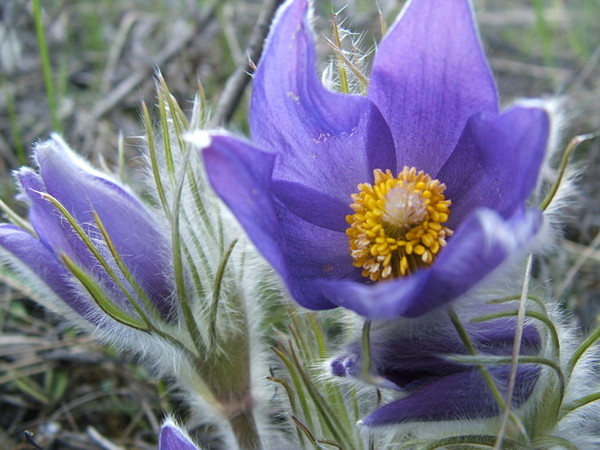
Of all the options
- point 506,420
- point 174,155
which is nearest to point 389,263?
point 506,420

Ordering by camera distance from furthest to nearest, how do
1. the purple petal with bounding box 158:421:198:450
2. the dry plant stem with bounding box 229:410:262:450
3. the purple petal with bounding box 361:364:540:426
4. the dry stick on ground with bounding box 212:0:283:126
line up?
the dry stick on ground with bounding box 212:0:283:126, the dry plant stem with bounding box 229:410:262:450, the purple petal with bounding box 158:421:198:450, the purple petal with bounding box 361:364:540:426

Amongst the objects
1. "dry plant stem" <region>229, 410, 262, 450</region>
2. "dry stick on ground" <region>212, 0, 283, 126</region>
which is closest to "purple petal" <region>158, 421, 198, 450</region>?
"dry plant stem" <region>229, 410, 262, 450</region>

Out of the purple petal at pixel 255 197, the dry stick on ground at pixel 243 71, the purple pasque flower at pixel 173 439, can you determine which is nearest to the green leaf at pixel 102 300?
the purple pasque flower at pixel 173 439

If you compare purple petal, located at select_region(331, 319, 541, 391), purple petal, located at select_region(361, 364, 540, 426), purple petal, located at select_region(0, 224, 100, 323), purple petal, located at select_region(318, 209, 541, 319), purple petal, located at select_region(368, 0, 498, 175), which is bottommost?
purple petal, located at select_region(361, 364, 540, 426)

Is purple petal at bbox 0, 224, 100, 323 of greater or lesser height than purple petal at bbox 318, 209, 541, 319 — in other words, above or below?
below

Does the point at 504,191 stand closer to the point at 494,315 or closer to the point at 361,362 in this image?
the point at 494,315

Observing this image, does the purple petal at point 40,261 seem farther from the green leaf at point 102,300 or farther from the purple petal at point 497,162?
the purple petal at point 497,162

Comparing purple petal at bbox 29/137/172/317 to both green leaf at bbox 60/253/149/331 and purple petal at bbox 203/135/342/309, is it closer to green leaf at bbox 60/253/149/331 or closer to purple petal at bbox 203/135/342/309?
green leaf at bbox 60/253/149/331
